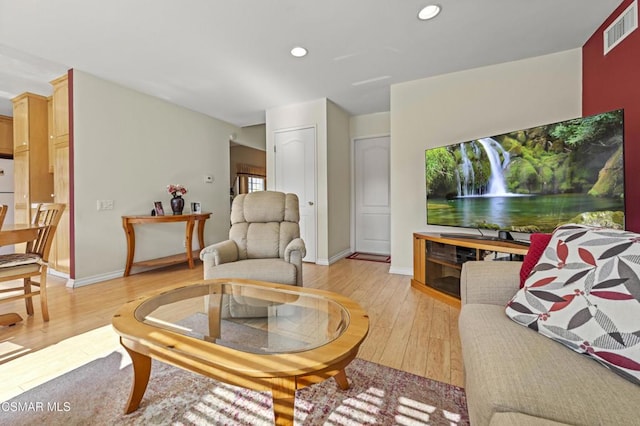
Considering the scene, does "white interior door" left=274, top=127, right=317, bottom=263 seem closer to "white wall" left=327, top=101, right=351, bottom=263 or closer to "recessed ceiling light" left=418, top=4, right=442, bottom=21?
"white wall" left=327, top=101, right=351, bottom=263

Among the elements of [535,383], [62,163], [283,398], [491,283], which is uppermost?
[62,163]

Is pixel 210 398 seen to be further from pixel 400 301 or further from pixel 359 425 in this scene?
Answer: pixel 400 301

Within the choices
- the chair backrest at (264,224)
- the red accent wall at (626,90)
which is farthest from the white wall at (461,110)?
the chair backrest at (264,224)

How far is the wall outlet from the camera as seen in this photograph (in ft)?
10.5

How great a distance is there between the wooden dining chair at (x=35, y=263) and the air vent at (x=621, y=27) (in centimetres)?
451

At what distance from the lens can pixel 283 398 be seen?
84 centimetres

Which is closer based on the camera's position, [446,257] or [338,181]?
[446,257]

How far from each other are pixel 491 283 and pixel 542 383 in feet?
2.05

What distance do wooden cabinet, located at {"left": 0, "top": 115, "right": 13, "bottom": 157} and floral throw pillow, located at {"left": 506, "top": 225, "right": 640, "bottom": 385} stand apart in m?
6.64

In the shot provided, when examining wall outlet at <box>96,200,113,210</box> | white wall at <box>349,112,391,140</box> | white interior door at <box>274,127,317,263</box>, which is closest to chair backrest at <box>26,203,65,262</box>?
wall outlet at <box>96,200,113,210</box>

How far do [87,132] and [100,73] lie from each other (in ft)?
2.26

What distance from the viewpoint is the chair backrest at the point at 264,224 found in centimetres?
254

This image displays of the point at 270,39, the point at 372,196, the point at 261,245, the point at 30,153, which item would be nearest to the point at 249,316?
the point at 261,245

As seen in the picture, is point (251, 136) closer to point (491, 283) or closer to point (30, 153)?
point (30, 153)
